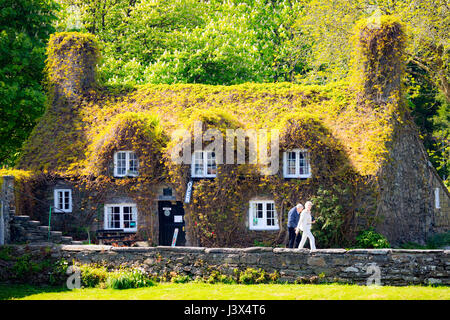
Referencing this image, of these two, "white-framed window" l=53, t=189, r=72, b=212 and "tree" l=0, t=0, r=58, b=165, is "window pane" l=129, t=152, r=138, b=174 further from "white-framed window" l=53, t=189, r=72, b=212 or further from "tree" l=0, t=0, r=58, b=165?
"tree" l=0, t=0, r=58, b=165

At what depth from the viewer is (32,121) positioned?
117ft

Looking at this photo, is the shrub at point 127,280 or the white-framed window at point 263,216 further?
the white-framed window at point 263,216

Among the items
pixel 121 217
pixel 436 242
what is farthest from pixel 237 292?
pixel 436 242

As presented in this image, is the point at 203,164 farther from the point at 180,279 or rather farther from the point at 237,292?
the point at 237,292

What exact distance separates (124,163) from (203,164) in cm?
367

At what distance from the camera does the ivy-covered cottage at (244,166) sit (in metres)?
25.0

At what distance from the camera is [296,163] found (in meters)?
25.4

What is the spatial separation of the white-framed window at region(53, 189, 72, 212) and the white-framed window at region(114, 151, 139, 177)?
242 cm

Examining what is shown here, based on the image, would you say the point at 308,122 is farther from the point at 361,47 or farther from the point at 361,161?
the point at 361,47

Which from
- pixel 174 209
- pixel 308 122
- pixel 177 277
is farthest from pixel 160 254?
pixel 308 122

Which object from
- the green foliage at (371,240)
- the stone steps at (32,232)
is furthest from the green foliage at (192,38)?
the green foliage at (371,240)

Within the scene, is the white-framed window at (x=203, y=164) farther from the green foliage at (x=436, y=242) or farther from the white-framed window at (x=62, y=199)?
the green foliage at (x=436, y=242)

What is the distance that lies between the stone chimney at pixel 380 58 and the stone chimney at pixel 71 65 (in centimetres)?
1354

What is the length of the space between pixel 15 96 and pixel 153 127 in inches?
373
